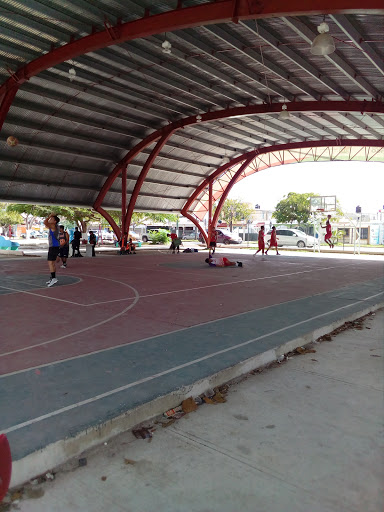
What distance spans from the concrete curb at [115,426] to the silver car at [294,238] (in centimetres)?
3800

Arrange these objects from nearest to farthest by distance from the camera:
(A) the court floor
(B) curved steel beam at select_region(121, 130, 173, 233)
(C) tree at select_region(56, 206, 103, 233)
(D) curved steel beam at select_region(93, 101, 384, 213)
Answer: (A) the court floor < (D) curved steel beam at select_region(93, 101, 384, 213) < (B) curved steel beam at select_region(121, 130, 173, 233) < (C) tree at select_region(56, 206, 103, 233)

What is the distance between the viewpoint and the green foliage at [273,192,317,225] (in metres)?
59.2

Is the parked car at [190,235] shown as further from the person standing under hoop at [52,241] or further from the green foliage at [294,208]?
the person standing under hoop at [52,241]

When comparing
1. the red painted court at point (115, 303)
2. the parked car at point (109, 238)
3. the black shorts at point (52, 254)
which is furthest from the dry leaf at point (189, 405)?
the parked car at point (109, 238)

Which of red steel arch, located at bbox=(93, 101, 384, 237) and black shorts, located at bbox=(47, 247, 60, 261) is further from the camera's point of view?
red steel arch, located at bbox=(93, 101, 384, 237)

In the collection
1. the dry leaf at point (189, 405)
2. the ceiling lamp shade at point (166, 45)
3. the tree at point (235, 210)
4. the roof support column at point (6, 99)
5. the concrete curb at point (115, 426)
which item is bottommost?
the dry leaf at point (189, 405)

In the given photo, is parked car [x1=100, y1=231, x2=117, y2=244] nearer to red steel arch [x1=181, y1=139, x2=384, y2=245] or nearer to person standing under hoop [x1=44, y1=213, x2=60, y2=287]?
red steel arch [x1=181, y1=139, x2=384, y2=245]

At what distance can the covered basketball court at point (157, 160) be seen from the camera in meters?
4.53

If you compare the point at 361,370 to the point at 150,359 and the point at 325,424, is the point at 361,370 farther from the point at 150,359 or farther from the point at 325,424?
the point at 150,359

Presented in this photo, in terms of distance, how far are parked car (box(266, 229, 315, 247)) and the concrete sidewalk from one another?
1527 inches

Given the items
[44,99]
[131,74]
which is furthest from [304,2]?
[44,99]

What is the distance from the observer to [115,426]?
11.0 feet

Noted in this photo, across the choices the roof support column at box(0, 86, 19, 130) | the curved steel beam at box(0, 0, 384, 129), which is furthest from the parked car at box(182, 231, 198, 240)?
the curved steel beam at box(0, 0, 384, 129)

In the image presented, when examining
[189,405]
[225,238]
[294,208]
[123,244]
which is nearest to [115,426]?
[189,405]
